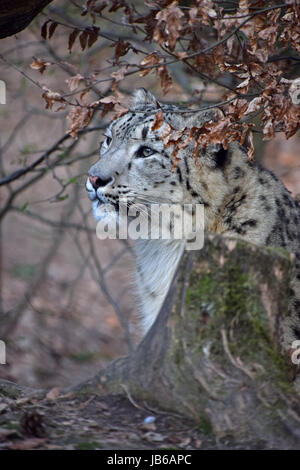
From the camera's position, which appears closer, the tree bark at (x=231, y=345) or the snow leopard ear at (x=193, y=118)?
the tree bark at (x=231, y=345)

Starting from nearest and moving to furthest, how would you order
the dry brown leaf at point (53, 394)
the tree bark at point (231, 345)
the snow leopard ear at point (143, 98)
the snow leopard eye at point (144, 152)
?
the tree bark at point (231, 345) → the dry brown leaf at point (53, 394) → the snow leopard eye at point (144, 152) → the snow leopard ear at point (143, 98)

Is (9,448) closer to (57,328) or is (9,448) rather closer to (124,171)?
(124,171)

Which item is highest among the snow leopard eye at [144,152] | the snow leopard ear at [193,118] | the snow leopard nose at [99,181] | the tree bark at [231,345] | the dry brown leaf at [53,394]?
the snow leopard ear at [193,118]

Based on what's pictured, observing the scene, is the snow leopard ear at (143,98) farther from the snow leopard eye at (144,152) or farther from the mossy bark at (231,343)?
the mossy bark at (231,343)

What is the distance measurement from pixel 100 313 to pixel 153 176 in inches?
363

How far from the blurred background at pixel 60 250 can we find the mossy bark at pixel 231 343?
4.30m

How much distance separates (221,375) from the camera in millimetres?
4938

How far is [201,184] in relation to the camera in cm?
667

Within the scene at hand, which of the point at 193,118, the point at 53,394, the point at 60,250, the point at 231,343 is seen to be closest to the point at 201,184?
the point at 193,118

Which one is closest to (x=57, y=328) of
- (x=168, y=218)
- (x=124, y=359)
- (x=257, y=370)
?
(x=168, y=218)

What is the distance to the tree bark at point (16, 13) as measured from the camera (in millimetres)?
5922

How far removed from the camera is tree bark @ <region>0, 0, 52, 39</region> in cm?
592

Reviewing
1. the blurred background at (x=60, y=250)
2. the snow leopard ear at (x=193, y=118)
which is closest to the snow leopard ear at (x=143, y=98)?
the snow leopard ear at (x=193, y=118)

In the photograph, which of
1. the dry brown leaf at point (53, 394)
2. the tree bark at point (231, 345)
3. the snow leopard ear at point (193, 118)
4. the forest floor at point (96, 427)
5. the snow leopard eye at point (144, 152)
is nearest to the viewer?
the forest floor at point (96, 427)
